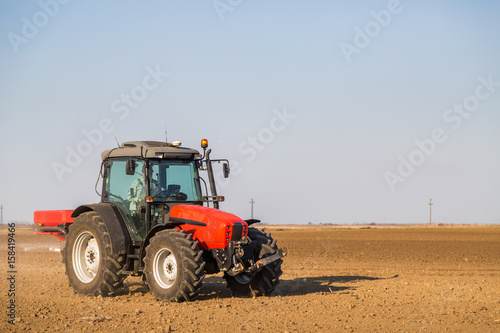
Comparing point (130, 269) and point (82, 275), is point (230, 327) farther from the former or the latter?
point (82, 275)

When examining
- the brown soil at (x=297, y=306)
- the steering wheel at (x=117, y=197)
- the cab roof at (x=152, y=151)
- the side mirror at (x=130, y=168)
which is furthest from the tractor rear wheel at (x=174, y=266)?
the cab roof at (x=152, y=151)

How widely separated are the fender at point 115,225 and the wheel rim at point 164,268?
870 millimetres

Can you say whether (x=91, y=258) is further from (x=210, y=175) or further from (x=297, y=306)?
(x=297, y=306)

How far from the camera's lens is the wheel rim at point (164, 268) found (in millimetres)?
10836

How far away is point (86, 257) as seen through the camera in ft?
40.7

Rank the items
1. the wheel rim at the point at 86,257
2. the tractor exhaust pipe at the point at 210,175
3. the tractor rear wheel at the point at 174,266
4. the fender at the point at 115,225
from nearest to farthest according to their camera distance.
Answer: the tractor rear wheel at the point at 174,266 < the fender at the point at 115,225 < the tractor exhaust pipe at the point at 210,175 < the wheel rim at the point at 86,257

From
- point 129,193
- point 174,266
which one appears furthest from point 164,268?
point 129,193

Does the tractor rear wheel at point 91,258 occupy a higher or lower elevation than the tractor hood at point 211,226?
lower

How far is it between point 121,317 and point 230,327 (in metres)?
1.76

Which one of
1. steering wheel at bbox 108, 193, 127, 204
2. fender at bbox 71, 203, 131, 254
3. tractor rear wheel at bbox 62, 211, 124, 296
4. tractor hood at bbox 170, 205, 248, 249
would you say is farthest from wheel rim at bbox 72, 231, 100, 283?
tractor hood at bbox 170, 205, 248, 249

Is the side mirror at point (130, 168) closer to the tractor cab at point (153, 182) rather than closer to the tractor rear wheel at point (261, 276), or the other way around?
the tractor cab at point (153, 182)

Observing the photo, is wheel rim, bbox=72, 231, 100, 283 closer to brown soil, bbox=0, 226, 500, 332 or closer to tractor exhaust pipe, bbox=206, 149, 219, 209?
brown soil, bbox=0, 226, 500, 332

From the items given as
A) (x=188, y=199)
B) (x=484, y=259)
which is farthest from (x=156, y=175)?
(x=484, y=259)

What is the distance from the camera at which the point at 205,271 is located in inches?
444
